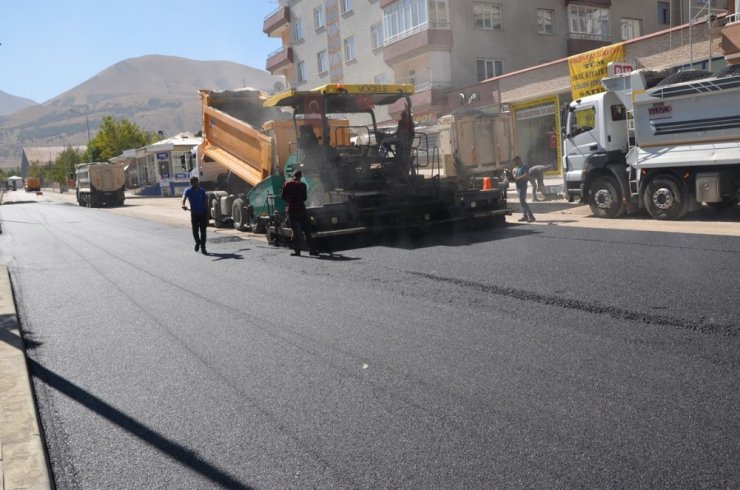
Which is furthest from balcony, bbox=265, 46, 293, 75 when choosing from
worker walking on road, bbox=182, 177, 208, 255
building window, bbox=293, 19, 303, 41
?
worker walking on road, bbox=182, 177, 208, 255

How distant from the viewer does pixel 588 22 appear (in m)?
35.3

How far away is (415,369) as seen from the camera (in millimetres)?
5340

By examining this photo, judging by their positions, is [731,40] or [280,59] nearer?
[731,40]

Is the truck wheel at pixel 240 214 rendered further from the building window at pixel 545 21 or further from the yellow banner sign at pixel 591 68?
the building window at pixel 545 21

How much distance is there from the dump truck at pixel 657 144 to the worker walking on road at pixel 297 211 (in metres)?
7.03

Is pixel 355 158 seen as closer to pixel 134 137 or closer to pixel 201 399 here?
pixel 201 399

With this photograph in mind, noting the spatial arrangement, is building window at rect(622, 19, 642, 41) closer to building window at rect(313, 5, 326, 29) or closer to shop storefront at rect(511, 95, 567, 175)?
shop storefront at rect(511, 95, 567, 175)

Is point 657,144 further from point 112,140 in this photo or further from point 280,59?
point 112,140

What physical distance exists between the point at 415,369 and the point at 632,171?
11.1 m

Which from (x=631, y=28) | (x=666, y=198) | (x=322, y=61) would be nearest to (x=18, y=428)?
(x=666, y=198)

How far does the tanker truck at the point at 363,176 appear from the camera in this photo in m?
12.9

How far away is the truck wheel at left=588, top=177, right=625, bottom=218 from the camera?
605 inches

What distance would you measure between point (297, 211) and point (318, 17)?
Answer: 3399 centimetres

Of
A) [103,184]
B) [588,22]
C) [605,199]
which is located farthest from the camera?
[103,184]
